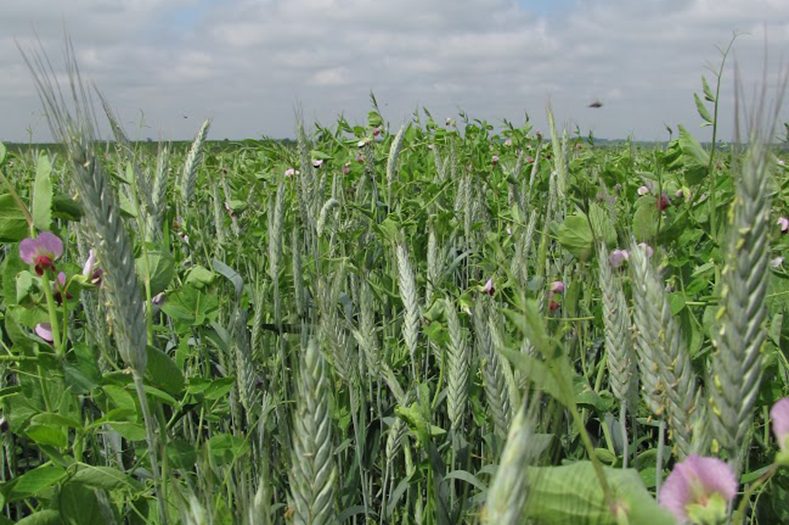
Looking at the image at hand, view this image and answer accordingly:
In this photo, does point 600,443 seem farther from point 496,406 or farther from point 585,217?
point 496,406

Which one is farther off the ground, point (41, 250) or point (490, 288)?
point (41, 250)

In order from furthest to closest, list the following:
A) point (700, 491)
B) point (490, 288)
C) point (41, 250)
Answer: point (490, 288) < point (41, 250) < point (700, 491)

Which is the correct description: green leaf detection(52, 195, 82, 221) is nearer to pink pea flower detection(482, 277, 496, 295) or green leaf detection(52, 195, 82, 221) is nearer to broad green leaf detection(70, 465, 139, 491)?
broad green leaf detection(70, 465, 139, 491)

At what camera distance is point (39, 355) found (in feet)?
3.56

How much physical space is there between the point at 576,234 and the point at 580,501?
2.93ft

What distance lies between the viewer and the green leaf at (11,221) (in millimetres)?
1179

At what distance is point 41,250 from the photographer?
3.64ft

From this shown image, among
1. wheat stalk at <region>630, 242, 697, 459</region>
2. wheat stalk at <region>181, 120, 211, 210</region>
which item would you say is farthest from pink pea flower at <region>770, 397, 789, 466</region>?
wheat stalk at <region>181, 120, 211, 210</region>

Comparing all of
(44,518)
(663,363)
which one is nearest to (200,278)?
(44,518)

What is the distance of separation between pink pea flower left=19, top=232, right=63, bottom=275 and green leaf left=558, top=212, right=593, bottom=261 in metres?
0.82

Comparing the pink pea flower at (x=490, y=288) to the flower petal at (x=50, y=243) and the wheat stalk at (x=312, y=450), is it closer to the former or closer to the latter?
the flower petal at (x=50, y=243)

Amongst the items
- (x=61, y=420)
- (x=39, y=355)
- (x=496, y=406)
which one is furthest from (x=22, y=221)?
(x=496, y=406)

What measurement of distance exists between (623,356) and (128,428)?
0.70 m

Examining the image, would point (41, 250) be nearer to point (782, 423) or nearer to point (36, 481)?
point (36, 481)
